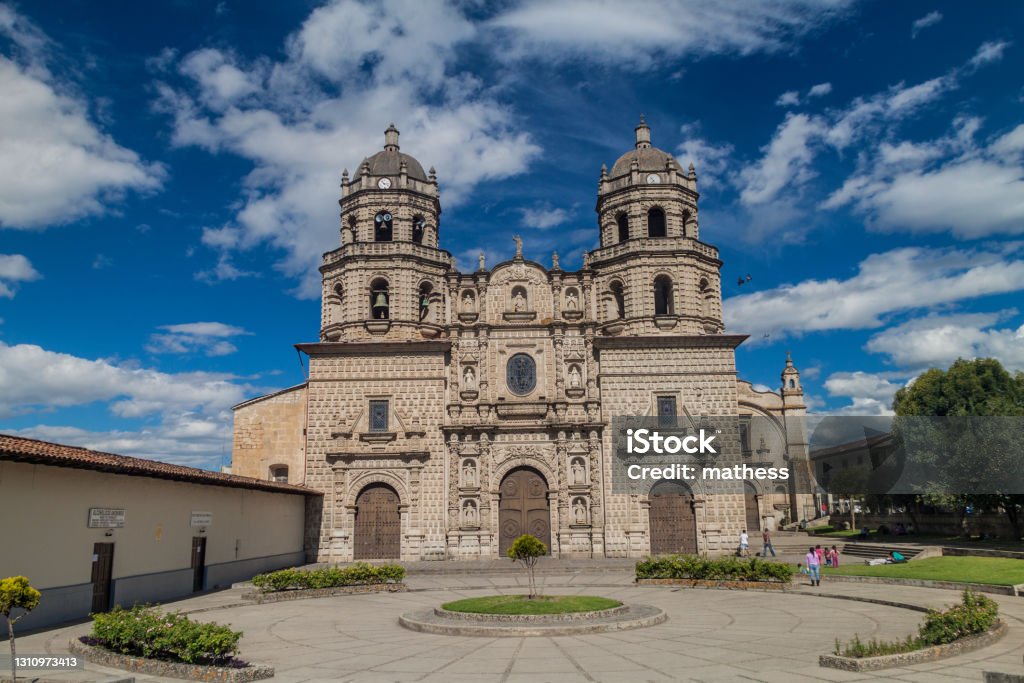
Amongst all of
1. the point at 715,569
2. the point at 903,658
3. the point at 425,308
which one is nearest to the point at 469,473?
the point at 425,308

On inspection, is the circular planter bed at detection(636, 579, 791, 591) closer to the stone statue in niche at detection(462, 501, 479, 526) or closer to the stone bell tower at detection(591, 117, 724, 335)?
the stone statue in niche at detection(462, 501, 479, 526)

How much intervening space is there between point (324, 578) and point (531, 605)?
28.3 ft

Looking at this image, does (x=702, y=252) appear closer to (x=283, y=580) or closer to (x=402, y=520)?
(x=402, y=520)

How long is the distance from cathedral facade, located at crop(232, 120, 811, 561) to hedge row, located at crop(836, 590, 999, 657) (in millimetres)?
20357

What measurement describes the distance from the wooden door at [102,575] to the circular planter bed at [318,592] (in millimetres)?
3794

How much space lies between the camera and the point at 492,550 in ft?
110

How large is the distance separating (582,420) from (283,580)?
16.0 meters

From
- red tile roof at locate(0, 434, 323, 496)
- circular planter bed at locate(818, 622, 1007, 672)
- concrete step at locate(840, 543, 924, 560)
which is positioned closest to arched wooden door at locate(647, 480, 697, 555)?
concrete step at locate(840, 543, 924, 560)

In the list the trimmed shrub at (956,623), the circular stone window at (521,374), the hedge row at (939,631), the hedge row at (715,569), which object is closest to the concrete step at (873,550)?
the hedge row at (715,569)

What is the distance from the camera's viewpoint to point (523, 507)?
34.3 m

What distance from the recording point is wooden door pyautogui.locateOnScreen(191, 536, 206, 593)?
24.2 metres

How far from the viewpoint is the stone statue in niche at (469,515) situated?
111 feet

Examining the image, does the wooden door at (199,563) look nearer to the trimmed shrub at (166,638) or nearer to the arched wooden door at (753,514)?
the trimmed shrub at (166,638)

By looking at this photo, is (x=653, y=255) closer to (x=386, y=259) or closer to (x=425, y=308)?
(x=425, y=308)
